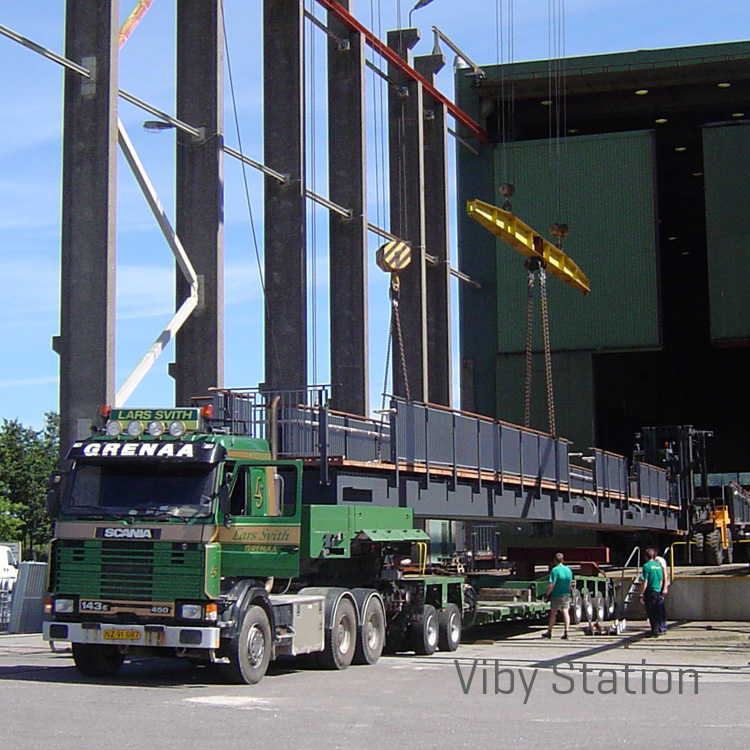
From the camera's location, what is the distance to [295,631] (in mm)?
15594

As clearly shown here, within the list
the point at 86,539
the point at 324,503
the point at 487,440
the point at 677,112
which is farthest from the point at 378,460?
the point at 677,112

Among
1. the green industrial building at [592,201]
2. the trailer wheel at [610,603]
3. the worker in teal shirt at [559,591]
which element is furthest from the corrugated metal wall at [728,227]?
the worker in teal shirt at [559,591]

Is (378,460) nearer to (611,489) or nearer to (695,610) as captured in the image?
(695,610)

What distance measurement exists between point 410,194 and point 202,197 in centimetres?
1477

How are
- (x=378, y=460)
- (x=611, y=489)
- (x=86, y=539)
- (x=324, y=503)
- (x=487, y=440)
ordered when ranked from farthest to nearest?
(x=611, y=489) < (x=487, y=440) < (x=378, y=460) < (x=324, y=503) < (x=86, y=539)

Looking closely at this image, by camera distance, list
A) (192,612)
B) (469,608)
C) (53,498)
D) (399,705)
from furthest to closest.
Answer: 1. (469,608)
2. (53,498)
3. (192,612)
4. (399,705)

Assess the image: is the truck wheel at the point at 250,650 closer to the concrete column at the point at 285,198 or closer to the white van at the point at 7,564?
the white van at the point at 7,564

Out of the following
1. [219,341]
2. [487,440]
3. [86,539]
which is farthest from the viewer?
[219,341]

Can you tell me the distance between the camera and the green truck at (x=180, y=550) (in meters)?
14.5

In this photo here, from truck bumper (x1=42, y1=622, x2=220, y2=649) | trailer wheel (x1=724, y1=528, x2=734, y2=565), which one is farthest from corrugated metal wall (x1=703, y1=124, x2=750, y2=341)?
truck bumper (x1=42, y1=622, x2=220, y2=649)

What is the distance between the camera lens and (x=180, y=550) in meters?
14.6

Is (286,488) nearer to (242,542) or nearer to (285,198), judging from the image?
(242,542)

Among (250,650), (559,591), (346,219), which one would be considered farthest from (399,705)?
(346,219)

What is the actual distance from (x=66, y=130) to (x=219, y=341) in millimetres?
6093
